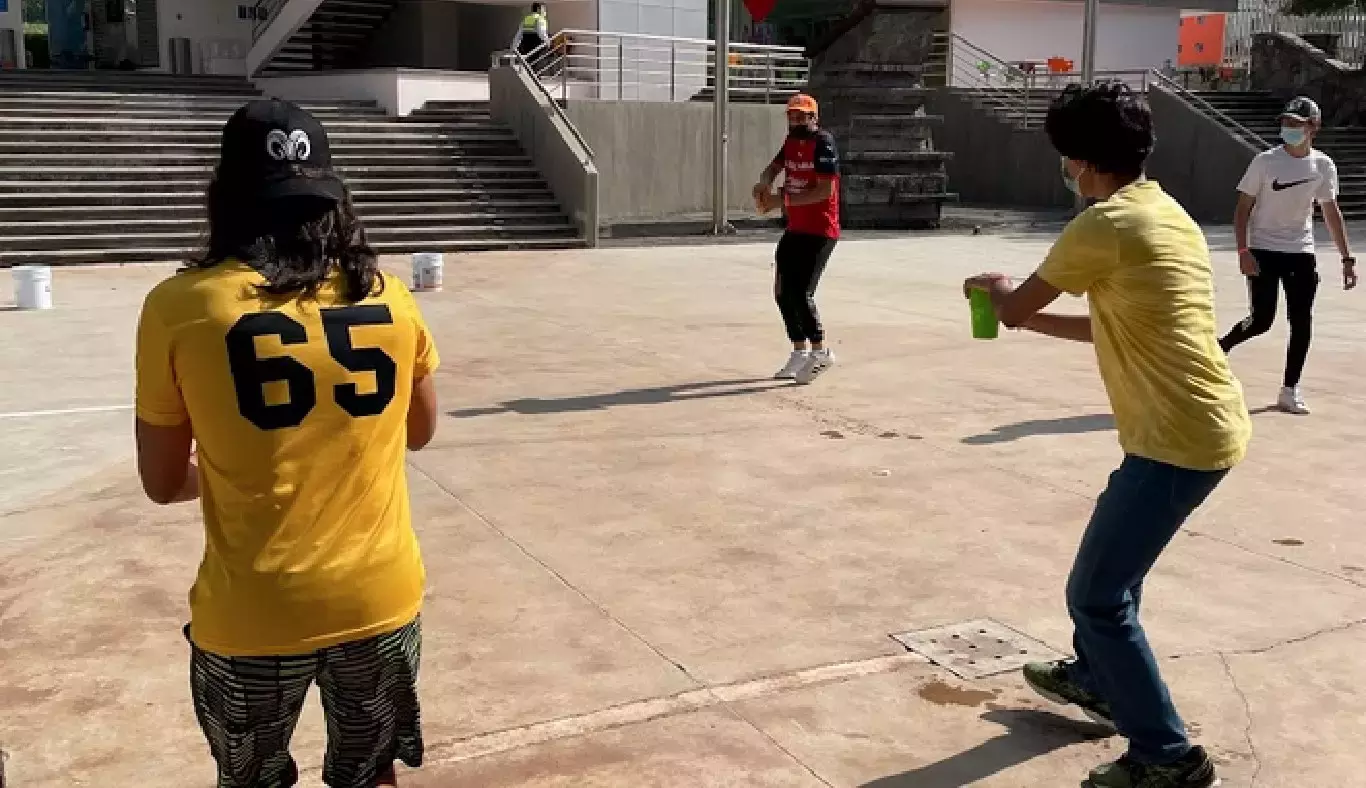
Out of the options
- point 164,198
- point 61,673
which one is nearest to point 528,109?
point 164,198

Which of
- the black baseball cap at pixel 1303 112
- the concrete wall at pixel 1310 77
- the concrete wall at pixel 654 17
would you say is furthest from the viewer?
the concrete wall at pixel 1310 77

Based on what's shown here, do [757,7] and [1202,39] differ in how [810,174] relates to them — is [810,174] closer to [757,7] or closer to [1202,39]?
[757,7]

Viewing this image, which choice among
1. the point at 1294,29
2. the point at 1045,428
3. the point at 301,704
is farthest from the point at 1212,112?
the point at 301,704

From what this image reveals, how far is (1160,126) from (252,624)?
27.4m

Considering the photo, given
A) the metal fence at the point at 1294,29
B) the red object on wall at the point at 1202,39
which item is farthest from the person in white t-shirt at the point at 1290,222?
the red object on wall at the point at 1202,39

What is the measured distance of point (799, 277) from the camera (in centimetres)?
890

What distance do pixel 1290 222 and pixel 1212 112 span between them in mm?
20339

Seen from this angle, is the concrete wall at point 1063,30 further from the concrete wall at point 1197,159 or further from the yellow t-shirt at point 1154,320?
the yellow t-shirt at point 1154,320

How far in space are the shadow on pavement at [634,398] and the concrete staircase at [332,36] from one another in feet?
67.1

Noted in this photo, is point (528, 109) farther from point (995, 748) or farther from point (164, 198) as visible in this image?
point (995, 748)

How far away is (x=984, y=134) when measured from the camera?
29.7 meters

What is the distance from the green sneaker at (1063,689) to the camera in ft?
12.3

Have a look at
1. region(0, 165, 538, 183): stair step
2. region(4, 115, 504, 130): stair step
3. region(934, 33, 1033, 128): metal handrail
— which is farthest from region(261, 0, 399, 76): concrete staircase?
region(934, 33, 1033, 128): metal handrail

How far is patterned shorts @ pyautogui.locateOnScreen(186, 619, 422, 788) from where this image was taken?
2.43 m
